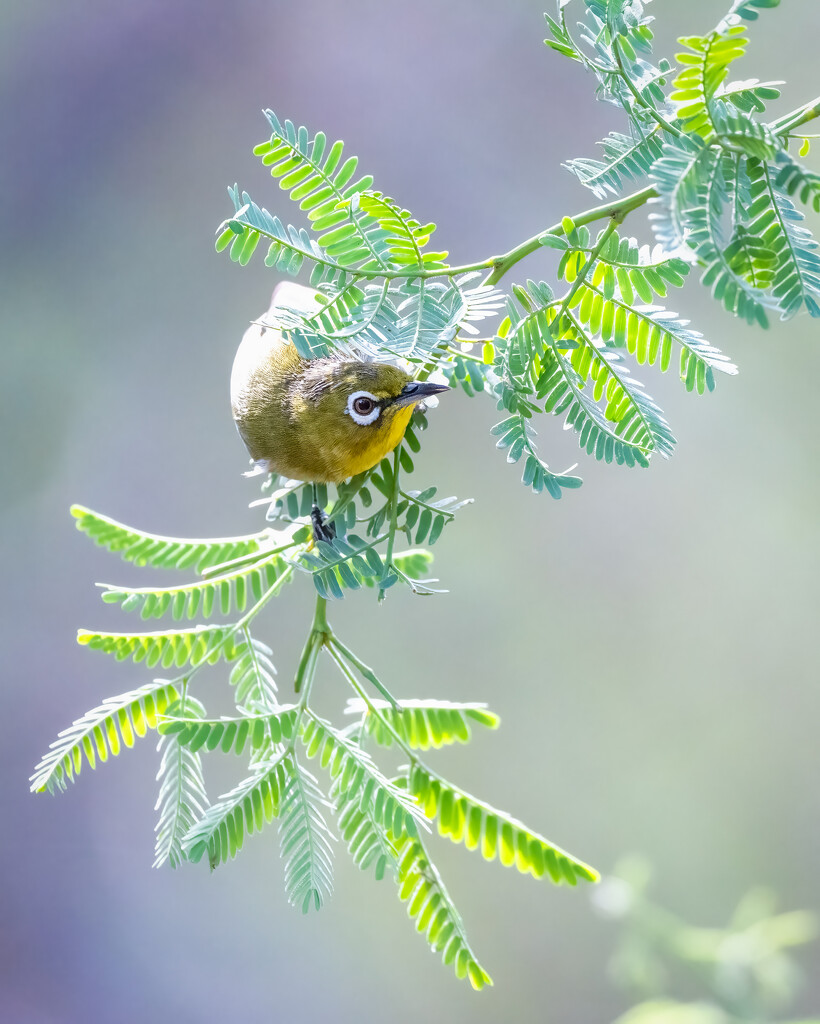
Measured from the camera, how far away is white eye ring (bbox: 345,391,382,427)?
59 cm

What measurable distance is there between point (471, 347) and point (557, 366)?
6 centimetres

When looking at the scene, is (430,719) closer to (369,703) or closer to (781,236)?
(369,703)

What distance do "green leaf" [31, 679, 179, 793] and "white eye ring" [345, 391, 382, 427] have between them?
20cm

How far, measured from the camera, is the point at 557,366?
0.48m

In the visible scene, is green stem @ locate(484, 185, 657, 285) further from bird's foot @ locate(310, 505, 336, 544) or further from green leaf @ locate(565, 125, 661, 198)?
bird's foot @ locate(310, 505, 336, 544)

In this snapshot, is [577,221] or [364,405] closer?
[577,221]

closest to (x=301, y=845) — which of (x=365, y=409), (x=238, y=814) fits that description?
(x=238, y=814)

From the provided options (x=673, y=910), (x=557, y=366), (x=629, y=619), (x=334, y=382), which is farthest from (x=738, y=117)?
(x=673, y=910)

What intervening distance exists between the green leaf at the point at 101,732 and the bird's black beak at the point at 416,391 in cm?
22

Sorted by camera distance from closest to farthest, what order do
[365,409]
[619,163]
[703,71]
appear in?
[703,71], [619,163], [365,409]

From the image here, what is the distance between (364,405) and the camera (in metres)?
0.61

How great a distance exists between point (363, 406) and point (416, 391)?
0.14 feet

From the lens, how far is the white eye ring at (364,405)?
59 centimetres

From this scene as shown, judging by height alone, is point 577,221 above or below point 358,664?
above
